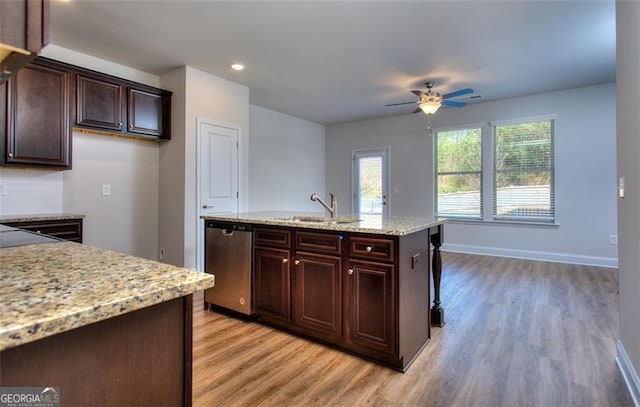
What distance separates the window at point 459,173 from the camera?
579 cm

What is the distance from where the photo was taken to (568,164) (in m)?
4.96

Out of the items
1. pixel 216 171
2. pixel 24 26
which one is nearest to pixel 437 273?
pixel 24 26

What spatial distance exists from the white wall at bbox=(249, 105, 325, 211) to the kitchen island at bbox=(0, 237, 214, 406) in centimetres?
507

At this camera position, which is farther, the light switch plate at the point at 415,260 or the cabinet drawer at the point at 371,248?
the light switch plate at the point at 415,260

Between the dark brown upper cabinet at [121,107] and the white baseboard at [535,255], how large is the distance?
5.09 meters

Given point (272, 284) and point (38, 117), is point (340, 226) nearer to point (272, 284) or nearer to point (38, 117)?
point (272, 284)

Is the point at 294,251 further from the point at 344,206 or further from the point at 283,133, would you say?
the point at 344,206

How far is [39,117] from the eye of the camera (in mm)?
3059

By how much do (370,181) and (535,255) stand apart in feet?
10.7

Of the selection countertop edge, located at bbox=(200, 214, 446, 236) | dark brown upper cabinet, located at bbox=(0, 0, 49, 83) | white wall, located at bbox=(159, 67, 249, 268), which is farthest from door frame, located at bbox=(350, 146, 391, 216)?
dark brown upper cabinet, located at bbox=(0, 0, 49, 83)

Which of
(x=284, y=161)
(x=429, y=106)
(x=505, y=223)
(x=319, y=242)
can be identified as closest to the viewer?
(x=319, y=242)

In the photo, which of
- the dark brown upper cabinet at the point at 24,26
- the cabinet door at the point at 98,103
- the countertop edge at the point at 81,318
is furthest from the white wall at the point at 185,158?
the dark brown upper cabinet at the point at 24,26

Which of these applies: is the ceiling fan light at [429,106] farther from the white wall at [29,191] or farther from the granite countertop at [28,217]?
the white wall at [29,191]

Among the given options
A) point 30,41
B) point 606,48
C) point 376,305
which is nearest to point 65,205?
point 376,305
